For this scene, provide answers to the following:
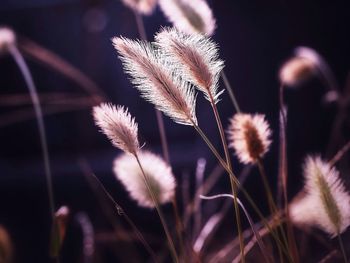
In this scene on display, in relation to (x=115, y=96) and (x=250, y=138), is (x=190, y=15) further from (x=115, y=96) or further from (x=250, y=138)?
(x=115, y=96)

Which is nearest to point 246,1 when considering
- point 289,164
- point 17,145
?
point 289,164

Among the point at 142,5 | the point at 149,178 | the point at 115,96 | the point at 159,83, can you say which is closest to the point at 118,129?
the point at 159,83

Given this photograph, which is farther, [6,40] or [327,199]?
[6,40]

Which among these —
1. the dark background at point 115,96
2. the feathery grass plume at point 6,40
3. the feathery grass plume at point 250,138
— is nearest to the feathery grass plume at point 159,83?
the feathery grass plume at point 250,138

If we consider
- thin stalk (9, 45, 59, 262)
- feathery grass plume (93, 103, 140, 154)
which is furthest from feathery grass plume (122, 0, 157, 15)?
feathery grass plume (93, 103, 140, 154)

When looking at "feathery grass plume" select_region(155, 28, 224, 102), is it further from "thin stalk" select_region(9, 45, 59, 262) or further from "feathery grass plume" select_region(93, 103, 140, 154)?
"thin stalk" select_region(9, 45, 59, 262)

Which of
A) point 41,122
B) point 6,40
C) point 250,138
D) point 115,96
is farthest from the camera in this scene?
point 115,96

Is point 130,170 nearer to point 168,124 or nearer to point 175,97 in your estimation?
point 175,97
